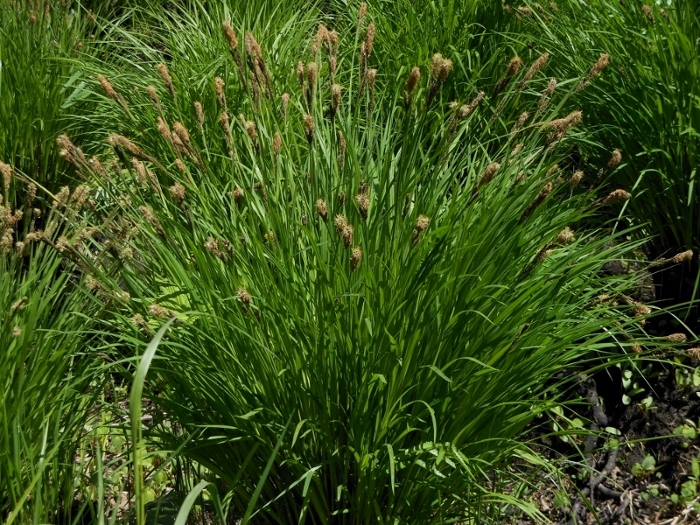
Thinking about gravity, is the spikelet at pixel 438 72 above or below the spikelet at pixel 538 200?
above

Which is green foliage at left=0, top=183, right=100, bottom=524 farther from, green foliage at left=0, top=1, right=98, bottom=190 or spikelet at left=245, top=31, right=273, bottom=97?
green foliage at left=0, top=1, right=98, bottom=190

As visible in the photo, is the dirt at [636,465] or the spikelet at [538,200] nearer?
the spikelet at [538,200]

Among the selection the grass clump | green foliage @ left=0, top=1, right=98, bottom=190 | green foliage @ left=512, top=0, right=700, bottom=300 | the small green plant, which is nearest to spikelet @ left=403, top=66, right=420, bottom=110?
the grass clump

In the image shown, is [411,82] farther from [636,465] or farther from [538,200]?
[636,465]

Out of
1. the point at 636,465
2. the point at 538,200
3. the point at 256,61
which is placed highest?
the point at 256,61

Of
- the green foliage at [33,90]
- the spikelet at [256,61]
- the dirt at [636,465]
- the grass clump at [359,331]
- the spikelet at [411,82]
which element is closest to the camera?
the spikelet at [411,82]

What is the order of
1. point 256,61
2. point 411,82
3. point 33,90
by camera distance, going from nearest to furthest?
point 411,82 < point 256,61 < point 33,90

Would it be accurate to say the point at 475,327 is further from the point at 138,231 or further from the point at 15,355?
the point at 15,355

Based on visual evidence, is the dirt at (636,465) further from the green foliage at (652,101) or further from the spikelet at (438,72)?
the spikelet at (438,72)

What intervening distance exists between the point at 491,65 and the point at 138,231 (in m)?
2.24

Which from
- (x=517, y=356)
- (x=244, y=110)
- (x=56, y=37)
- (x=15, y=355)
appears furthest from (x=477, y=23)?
(x=15, y=355)

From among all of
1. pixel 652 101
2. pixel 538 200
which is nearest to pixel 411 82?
pixel 538 200

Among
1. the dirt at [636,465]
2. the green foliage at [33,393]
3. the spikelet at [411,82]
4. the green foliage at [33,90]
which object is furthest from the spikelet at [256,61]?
the green foliage at [33,90]

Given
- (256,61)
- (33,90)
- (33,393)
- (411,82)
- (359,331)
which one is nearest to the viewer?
(411,82)
